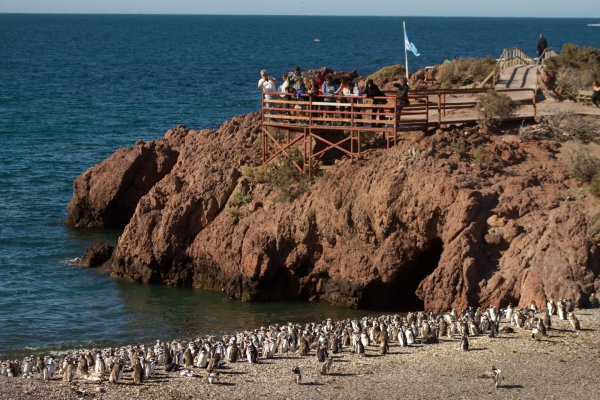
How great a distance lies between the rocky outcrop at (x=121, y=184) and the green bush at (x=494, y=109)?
12.2 m

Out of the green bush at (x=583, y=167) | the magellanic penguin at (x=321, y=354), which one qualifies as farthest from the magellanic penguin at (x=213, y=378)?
the green bush at (x=583, y=167)

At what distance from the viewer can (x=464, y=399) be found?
24.5 meters

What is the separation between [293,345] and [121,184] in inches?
739

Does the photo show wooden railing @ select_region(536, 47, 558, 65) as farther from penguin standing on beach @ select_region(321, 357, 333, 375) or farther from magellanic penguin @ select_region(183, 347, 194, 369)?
magellanic penguin @ select_region(183, 347, 194, 369)

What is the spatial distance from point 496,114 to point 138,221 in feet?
42.5

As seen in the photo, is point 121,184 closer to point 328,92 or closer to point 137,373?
point 328,92

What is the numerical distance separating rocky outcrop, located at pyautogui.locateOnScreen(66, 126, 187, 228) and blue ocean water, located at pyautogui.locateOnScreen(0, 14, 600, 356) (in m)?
0.90

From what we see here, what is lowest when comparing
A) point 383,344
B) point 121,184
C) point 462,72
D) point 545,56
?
point 383,344

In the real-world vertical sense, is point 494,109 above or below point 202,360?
above

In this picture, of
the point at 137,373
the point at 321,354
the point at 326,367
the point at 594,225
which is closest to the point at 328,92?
the point at 594,225

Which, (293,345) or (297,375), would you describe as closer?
(297,375)

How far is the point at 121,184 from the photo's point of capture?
45.1 m

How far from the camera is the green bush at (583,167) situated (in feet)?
115

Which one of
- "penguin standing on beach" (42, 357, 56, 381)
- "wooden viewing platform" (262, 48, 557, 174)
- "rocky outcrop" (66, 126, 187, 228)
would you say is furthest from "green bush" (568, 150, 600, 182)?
"penguin standing on beach" (42, 357, 56, 381)
